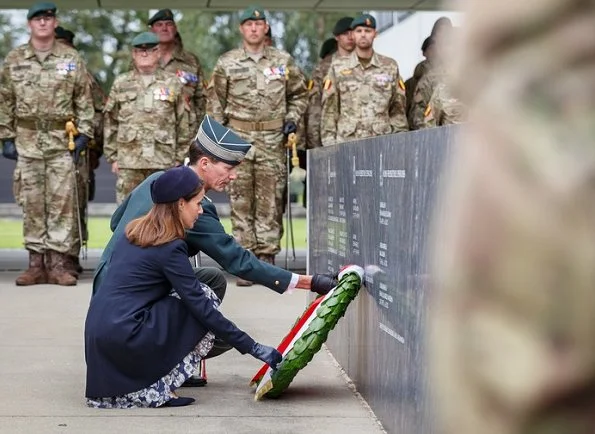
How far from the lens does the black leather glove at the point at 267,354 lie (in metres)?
5.53

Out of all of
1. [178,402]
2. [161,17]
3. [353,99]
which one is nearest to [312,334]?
[178,402]

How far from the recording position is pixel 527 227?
0.81 m

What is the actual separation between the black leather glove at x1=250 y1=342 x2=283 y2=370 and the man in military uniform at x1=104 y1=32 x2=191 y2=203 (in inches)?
219

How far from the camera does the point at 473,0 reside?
848mm

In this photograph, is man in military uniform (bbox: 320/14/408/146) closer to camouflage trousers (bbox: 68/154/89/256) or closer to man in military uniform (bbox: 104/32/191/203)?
man in military uniform (bbox: 104/32/191/203)

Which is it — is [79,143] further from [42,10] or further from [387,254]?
[387,254]

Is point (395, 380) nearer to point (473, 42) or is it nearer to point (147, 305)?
point (147, 305)

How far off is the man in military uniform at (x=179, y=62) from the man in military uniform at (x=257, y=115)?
0.61 meters

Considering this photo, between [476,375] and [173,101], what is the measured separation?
1026 centimetres

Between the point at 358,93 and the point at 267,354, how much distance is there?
584cm

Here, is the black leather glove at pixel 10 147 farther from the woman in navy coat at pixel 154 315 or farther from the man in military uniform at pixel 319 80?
the woman in navy coat at pixel 154 315

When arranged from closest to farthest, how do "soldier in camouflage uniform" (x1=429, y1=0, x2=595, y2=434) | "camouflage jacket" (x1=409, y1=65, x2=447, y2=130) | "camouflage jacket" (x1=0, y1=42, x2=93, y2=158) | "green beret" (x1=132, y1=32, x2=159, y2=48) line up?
"soldier in camouflage uniform" (x1=429, y1=0, x2=595, y2=434) → "camouflage jacket" (x1=0, y1=42, x2=93, y2=158) → "green beret" (x1=132, y1=32, x2=159, y2=48) → "camouflage jacket" (x1=409, y1=65, x2=447, y2=130)

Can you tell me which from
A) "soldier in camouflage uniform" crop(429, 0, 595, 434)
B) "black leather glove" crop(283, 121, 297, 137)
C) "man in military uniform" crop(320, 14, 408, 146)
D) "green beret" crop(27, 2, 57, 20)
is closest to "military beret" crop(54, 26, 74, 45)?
"green beret" crop(27, 2, 57, 20)

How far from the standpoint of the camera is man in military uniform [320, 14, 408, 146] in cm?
1109
